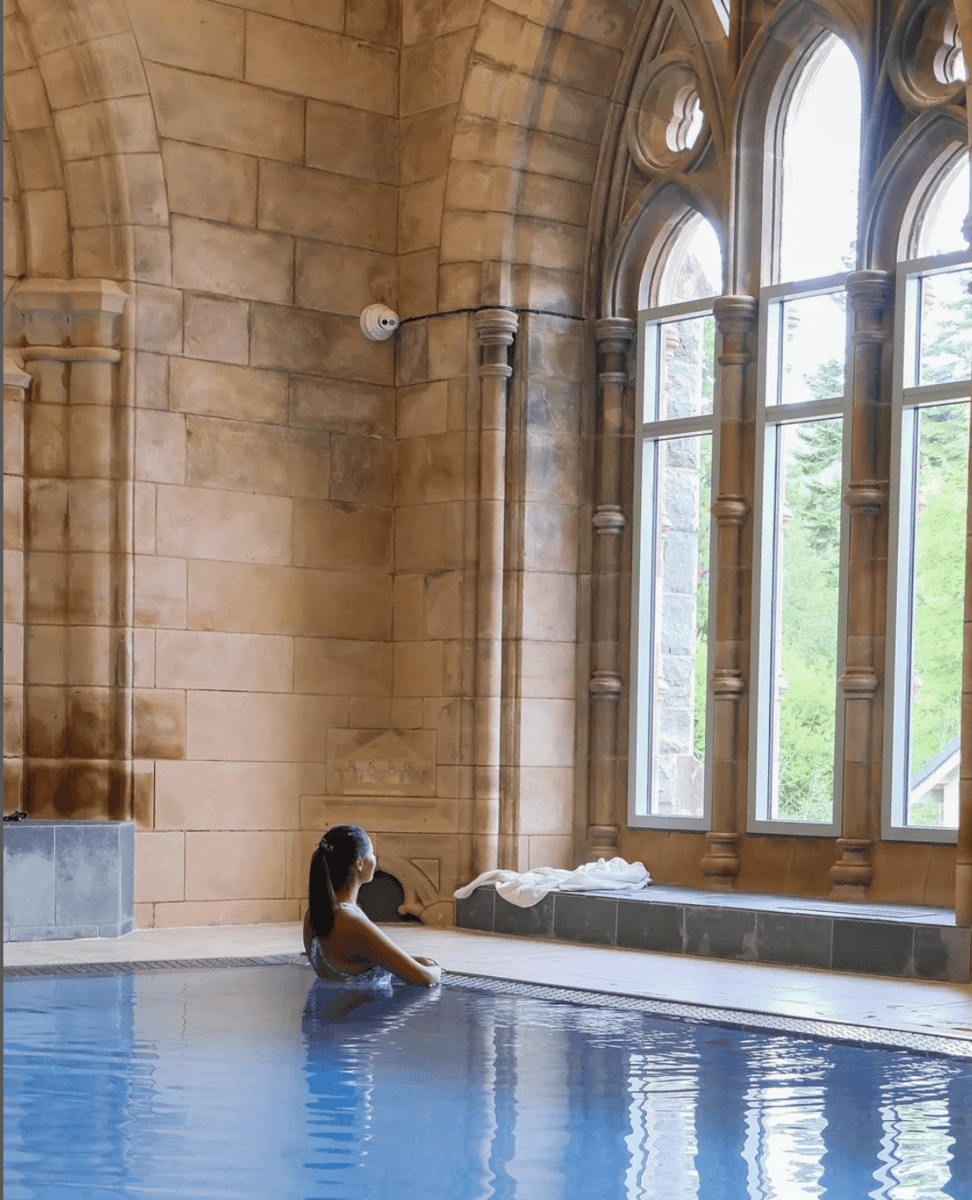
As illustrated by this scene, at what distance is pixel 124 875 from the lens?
27.3 ft

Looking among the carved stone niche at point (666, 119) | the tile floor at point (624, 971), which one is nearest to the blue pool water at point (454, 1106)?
the tile floor at point (624, 971)

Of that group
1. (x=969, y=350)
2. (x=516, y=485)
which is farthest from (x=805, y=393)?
(x=516, y=485)

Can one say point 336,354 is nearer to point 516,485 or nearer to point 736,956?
point 516,485

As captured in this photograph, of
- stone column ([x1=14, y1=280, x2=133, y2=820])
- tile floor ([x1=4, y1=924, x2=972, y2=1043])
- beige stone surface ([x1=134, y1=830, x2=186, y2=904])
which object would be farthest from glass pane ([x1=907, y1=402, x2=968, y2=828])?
stone column ([x1=14, y1=280, x2=133, y2=820])

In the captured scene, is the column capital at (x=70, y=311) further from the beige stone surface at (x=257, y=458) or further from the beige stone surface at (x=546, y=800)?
the beige stone surface at (x=546, y=800)

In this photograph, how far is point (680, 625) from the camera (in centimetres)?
923

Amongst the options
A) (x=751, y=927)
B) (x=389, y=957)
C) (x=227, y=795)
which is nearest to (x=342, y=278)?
(x=227, y=795)

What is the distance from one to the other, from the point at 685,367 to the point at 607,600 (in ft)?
4.37

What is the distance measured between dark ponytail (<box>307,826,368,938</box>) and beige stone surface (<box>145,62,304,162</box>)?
14.0 feet

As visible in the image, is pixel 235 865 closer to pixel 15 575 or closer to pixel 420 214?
pixel 15 575

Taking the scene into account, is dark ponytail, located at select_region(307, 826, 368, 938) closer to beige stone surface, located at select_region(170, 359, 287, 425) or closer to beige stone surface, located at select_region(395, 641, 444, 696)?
beige stone surface, located at select_region(395, 641, 444, 696)

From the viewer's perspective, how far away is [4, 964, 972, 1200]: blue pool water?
3289 mm

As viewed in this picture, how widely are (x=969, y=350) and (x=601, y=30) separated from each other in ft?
9.29

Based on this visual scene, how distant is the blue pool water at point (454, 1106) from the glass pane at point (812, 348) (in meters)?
3.77
